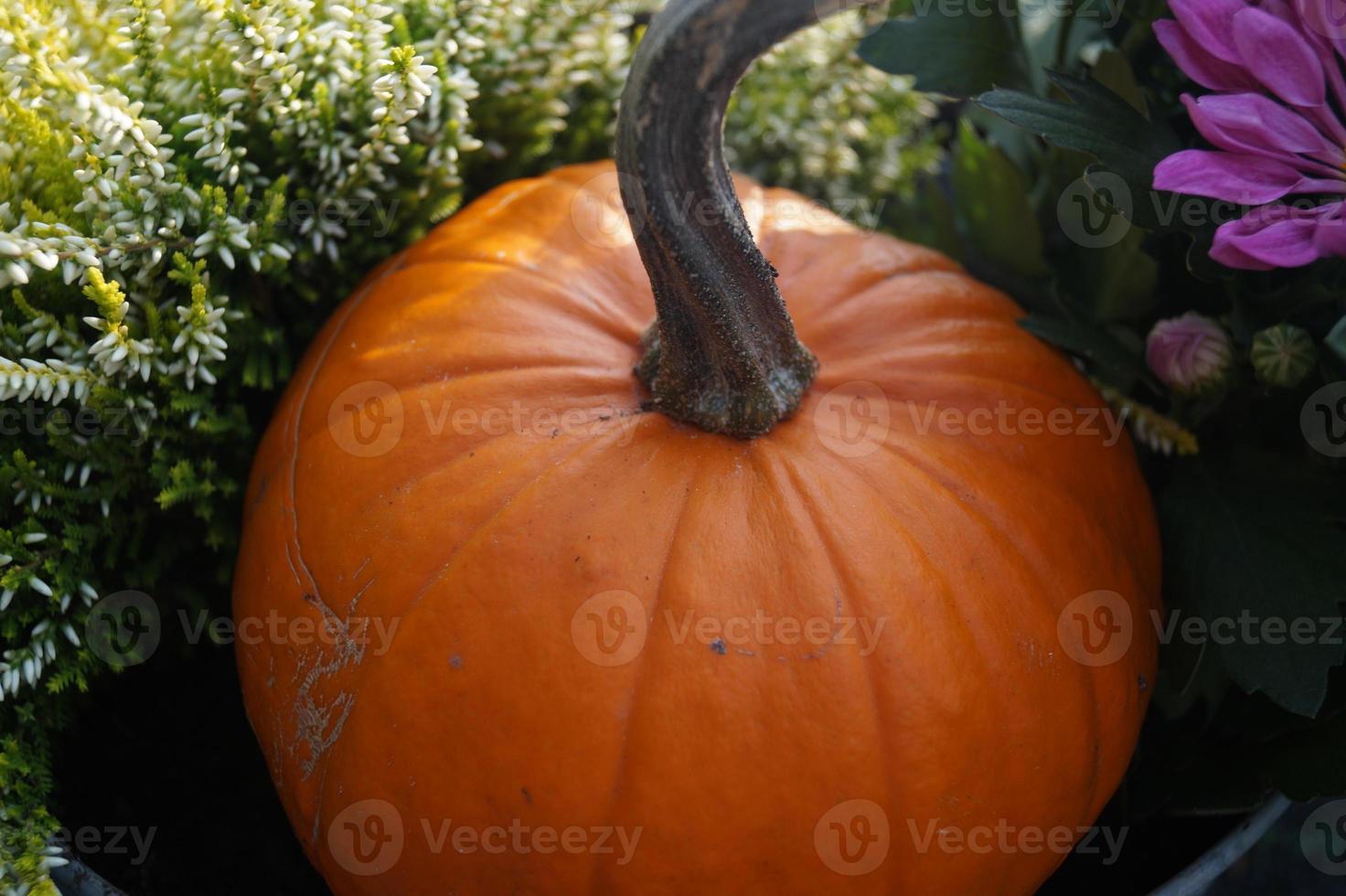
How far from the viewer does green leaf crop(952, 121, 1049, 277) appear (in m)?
1.14

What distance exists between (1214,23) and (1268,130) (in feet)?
0.27

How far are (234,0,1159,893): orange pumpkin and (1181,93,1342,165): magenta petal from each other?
234 millimetres

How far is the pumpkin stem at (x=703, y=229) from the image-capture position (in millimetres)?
676

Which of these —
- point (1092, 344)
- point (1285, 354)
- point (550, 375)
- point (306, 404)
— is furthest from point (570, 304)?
point (1285, 354)

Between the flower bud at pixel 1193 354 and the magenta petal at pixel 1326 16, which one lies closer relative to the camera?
the magenta petal at pixel 1326 16

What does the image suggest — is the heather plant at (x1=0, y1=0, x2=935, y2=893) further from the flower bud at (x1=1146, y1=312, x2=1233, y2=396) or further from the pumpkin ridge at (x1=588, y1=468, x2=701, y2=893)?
the flower bud at (x1=1146, y1=312, x2=1233, y2=396)

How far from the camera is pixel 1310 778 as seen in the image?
829 mm

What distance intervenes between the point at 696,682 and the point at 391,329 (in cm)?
38

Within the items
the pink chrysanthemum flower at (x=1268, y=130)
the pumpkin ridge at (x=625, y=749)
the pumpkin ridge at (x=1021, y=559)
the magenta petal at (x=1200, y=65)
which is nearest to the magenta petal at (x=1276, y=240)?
the pink chrysanthemum flower at (x=1268, y=130)

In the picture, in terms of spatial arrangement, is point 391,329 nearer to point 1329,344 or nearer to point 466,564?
point 466,564

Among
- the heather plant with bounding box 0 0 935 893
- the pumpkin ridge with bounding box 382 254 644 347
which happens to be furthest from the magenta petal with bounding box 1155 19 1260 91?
the heather plant with bounding box 0 0 935 893

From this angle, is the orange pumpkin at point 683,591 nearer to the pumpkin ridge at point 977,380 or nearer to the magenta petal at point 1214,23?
the pumpkin ridge at point 977,380

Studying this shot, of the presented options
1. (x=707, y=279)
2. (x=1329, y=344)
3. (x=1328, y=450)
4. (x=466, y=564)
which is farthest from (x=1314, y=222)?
(x=466, y=564)

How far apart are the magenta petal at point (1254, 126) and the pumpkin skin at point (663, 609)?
234mm
